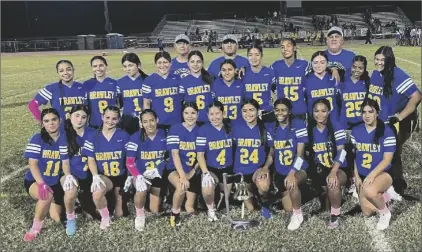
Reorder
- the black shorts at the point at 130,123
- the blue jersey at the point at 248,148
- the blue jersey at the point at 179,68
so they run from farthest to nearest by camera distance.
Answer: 1. the blue jersey at the point at 179,68
2. the black shorts at the point at 130,123
3. the blue jersey at the point at 248,148

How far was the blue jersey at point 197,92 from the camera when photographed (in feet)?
17.0

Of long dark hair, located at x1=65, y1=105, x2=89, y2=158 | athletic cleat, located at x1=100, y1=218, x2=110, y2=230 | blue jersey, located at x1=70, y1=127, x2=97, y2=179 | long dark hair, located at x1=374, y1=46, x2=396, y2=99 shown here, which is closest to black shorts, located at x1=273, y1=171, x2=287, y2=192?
long dark hair, located at x1=374, y1=46, x2=396, y2=99

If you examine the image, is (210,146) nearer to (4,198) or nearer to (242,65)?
(242,65)

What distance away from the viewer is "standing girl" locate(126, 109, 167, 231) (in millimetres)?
4480

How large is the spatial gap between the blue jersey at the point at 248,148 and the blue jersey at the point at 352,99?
1077 millimetres

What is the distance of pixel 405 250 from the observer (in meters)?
3.81

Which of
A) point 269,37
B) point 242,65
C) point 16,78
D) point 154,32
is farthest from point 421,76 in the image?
point 154,32

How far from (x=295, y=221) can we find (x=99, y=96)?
2.65 metres

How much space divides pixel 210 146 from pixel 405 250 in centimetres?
206

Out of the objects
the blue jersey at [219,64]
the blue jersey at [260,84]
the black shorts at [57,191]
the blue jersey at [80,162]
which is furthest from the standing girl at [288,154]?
the black shorts at [57,191]

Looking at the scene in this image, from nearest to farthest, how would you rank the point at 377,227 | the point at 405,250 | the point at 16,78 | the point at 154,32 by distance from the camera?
1. the point at 405,250
2. the point at 377,227
3. the point at 16,78
4. the point at 154,32

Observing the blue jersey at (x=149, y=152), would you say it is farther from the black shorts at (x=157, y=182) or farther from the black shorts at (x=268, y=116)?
the black shorts at (x=268, y=116)

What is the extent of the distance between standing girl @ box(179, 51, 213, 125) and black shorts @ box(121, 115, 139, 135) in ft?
2.15

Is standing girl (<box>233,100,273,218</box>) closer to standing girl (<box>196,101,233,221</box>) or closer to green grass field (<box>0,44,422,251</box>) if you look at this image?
standing girl (<box>196,101,233,221</box>)
